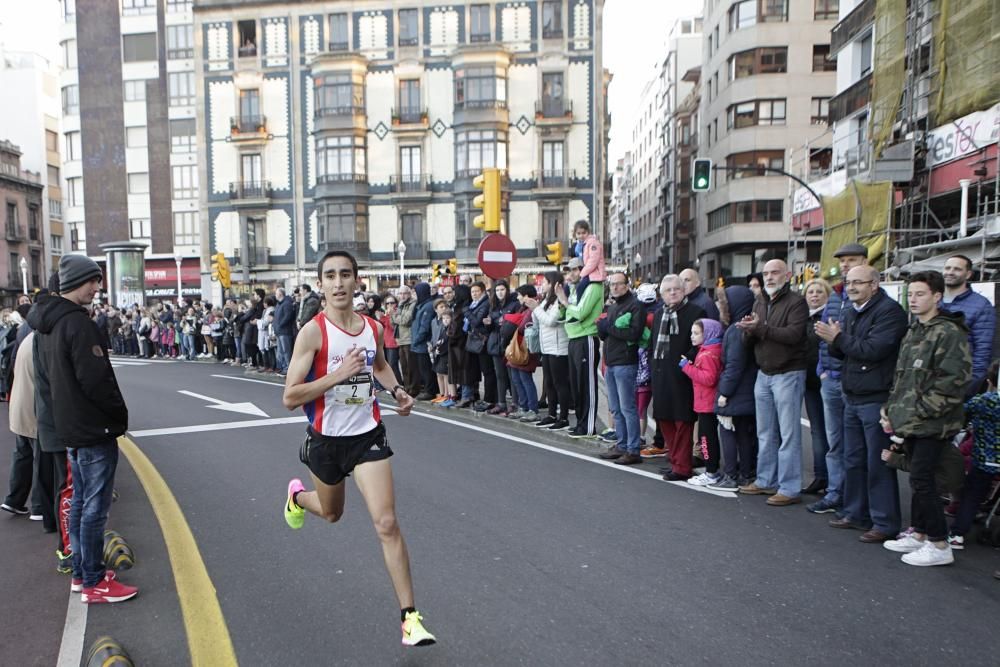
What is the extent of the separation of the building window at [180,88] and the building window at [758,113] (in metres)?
36.3

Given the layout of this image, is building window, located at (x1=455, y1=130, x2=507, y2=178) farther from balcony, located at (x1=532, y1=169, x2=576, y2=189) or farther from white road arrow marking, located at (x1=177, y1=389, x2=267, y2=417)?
white road arrow marking, located at (x1=177, y1=389, x2=267, y2=417)

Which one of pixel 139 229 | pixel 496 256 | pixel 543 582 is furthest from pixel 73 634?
pixel 139 229

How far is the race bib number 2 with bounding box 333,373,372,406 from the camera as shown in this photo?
3.91m

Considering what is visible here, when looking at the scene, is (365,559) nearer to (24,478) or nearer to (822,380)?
(24,478)

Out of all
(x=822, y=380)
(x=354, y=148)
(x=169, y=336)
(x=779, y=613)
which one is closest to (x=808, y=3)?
(x=354, y=148)

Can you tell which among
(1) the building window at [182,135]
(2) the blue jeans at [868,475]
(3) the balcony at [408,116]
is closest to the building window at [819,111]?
(3) the balcony at [408,116]

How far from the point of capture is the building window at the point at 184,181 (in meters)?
52.3

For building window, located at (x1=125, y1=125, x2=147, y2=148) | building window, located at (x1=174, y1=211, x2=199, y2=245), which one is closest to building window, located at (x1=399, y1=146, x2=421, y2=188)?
building window, located at (x1=174, y1=211, x2=199, y2=245)

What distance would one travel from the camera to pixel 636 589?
4.36m

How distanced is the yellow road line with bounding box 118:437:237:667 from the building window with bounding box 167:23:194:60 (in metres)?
50.0

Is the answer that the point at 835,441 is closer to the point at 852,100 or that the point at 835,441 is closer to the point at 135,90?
the point at 852,100

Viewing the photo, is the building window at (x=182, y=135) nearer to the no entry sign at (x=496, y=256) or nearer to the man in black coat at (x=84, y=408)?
the no entry sign at (x=496, y=256)

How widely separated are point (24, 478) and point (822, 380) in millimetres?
6782

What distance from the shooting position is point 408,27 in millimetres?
42906
